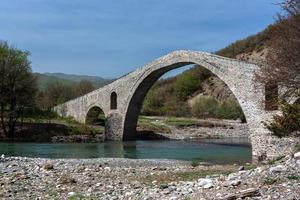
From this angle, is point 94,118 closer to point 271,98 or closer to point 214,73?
point 214,73

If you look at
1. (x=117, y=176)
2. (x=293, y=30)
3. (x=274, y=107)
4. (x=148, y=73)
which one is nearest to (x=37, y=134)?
(x=148, y=73)

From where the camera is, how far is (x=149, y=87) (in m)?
48.2

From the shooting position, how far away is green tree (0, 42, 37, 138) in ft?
141

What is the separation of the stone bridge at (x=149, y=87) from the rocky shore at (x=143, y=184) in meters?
13.7

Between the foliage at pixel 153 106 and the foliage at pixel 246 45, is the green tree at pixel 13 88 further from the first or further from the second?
the foliage at pixel 246 45

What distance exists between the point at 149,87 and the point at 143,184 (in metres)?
34.6

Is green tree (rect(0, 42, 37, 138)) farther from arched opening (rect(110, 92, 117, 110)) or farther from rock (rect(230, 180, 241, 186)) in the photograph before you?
rock (rect(230, 180, 241, 186))

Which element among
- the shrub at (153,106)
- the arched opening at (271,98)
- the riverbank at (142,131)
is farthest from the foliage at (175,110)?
the arched opening at (271,98)

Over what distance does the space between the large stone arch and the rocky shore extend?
47.5ft

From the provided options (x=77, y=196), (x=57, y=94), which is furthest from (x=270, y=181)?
(x=57, y=94)

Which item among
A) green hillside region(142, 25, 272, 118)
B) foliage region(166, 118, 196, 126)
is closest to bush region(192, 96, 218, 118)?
green hillside region(142, 25, 272, 118)

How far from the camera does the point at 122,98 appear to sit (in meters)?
49.5

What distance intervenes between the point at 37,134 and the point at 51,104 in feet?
77.8

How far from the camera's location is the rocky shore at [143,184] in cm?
926
